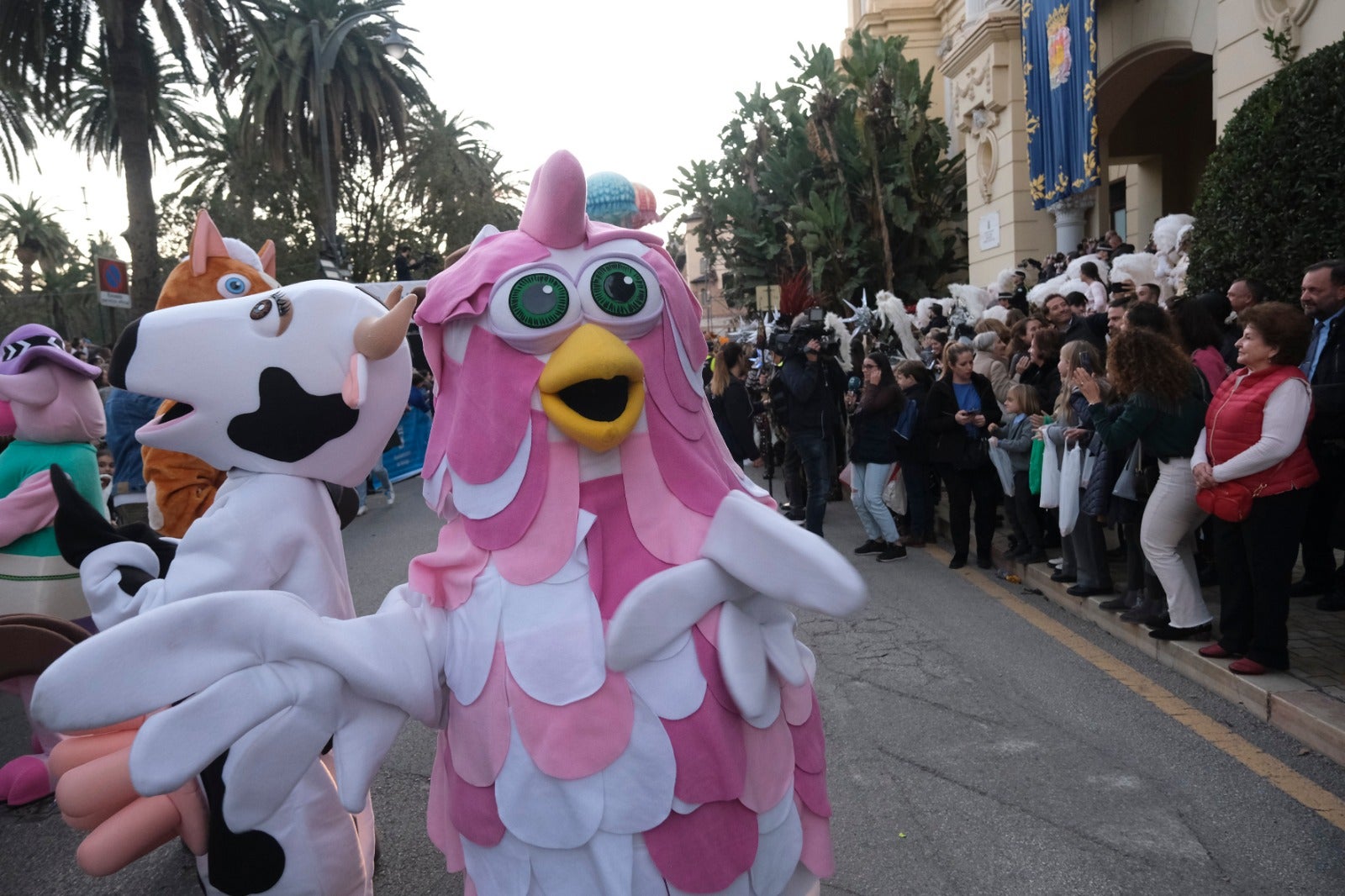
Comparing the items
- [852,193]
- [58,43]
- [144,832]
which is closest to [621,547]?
[144,832]

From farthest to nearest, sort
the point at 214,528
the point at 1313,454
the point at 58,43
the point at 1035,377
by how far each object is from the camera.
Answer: the point at 58,43, the point at 1035,377, the point at 1313,454, the point at 214,528

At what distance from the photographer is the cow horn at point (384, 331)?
8.32 feet

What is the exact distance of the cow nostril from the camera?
2.59 meters

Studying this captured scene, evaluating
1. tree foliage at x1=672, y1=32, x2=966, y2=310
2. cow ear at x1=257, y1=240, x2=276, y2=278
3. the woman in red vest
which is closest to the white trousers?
the woman in red vest

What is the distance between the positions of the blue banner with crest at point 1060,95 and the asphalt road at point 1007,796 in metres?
9.91

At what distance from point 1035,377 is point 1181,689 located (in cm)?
289

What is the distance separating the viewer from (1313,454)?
512 cm

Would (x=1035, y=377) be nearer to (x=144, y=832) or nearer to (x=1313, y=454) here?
(x=1313, y=454)

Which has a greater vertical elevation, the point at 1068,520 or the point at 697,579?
the point at 697,579

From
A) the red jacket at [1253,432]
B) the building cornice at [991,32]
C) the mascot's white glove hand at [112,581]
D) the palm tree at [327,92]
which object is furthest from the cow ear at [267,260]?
the palm tree at [327,92]

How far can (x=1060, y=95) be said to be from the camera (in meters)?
13.8

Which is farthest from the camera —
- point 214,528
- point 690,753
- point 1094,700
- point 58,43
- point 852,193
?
point 852,193

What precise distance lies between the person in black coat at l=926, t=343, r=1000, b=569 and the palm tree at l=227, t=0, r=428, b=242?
20.2 metres

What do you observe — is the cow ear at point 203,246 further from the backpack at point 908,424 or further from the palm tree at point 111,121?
the palm tree at point 111,121
